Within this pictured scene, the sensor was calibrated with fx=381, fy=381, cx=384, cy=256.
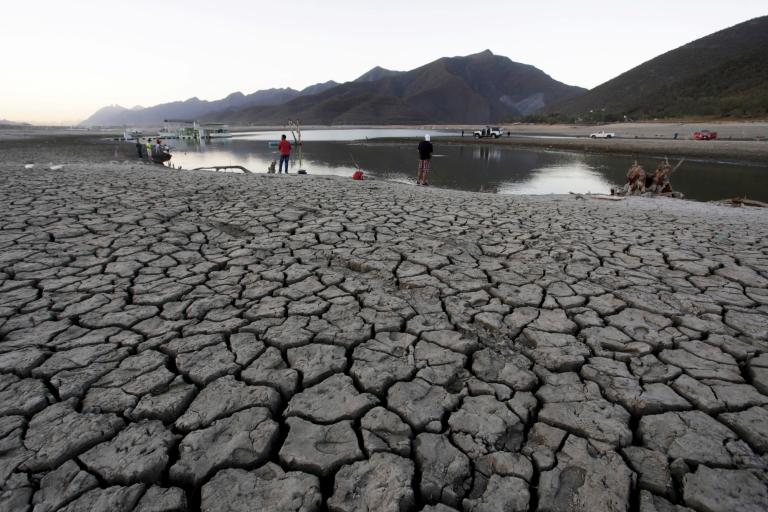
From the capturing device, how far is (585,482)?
1.42 metres

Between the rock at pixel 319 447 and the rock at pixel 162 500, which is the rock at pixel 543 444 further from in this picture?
the rock at pixel 162 500

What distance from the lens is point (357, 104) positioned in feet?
469

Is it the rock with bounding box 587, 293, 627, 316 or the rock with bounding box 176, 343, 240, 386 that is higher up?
the rock with bounding box 176, 343, 240, 386

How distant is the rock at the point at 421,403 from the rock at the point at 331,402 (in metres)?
0.11

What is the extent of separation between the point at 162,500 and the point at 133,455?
0.89 feet

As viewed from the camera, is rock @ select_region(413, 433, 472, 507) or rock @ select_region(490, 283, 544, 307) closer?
rock @ select_region(413, 433, 472, 507)

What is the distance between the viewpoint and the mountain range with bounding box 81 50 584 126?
138 metres

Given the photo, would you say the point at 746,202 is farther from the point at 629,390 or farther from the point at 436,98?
the point at 436,98

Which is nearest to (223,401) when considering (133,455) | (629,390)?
(133,455)

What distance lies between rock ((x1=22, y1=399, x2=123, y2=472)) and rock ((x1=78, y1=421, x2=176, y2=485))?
57 millimetres

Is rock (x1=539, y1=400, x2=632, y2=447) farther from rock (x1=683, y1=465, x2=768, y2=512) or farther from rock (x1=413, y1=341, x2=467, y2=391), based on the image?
rock (x1=413, y1=341, x2=467, y2=391)

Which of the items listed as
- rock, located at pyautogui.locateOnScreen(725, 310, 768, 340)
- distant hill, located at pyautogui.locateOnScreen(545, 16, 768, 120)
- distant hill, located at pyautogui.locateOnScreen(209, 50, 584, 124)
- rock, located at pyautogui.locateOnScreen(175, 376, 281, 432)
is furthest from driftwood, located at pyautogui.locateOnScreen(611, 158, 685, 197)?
distant hill, located at pyautogui.locateOnScreen(209, 50, 584, 124)

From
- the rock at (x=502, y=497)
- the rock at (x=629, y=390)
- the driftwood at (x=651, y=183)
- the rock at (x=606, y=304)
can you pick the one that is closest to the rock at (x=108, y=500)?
the rock at (x=502, y=497)

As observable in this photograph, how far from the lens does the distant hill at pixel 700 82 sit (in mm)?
40013
